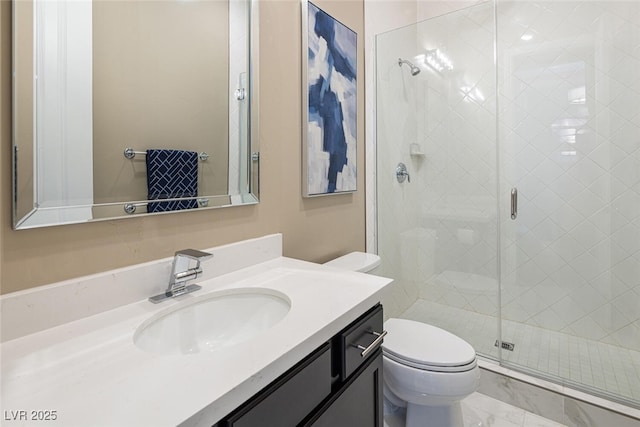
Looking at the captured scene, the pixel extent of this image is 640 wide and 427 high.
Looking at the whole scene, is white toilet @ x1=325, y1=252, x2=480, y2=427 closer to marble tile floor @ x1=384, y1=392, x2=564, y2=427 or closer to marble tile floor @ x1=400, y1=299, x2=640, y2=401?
marble tile floor @ x1=384, y1=392, x2=564, y2=427

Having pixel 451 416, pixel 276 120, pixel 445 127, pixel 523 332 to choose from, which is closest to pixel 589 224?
pixel 523 332

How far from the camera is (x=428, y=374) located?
4.06 feet

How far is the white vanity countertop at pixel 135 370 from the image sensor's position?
451 millimetres

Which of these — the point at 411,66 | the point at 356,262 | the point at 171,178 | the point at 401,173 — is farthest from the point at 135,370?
the point at 411,66

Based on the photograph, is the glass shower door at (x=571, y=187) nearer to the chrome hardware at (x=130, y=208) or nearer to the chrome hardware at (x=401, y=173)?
the chrome hardware at (x=401, y=173)

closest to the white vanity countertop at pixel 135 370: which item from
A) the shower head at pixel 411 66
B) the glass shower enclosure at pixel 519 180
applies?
the glass shower enclosure at pixel 519 180

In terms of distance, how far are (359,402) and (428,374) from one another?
50cm

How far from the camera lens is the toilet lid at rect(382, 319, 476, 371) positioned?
1264 mm

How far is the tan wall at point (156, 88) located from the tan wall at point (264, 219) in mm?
109

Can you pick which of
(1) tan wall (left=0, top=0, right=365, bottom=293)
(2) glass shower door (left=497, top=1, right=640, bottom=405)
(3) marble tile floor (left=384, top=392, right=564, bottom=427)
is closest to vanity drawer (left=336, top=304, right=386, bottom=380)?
(1) tan wall (left=0, top=0, right=365, bottom=293)

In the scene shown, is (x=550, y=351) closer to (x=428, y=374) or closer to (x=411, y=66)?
(x=428, y=374)

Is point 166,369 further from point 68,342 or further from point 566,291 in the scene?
point 566,291

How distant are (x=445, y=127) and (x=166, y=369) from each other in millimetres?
2348

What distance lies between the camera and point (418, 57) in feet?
7.60
